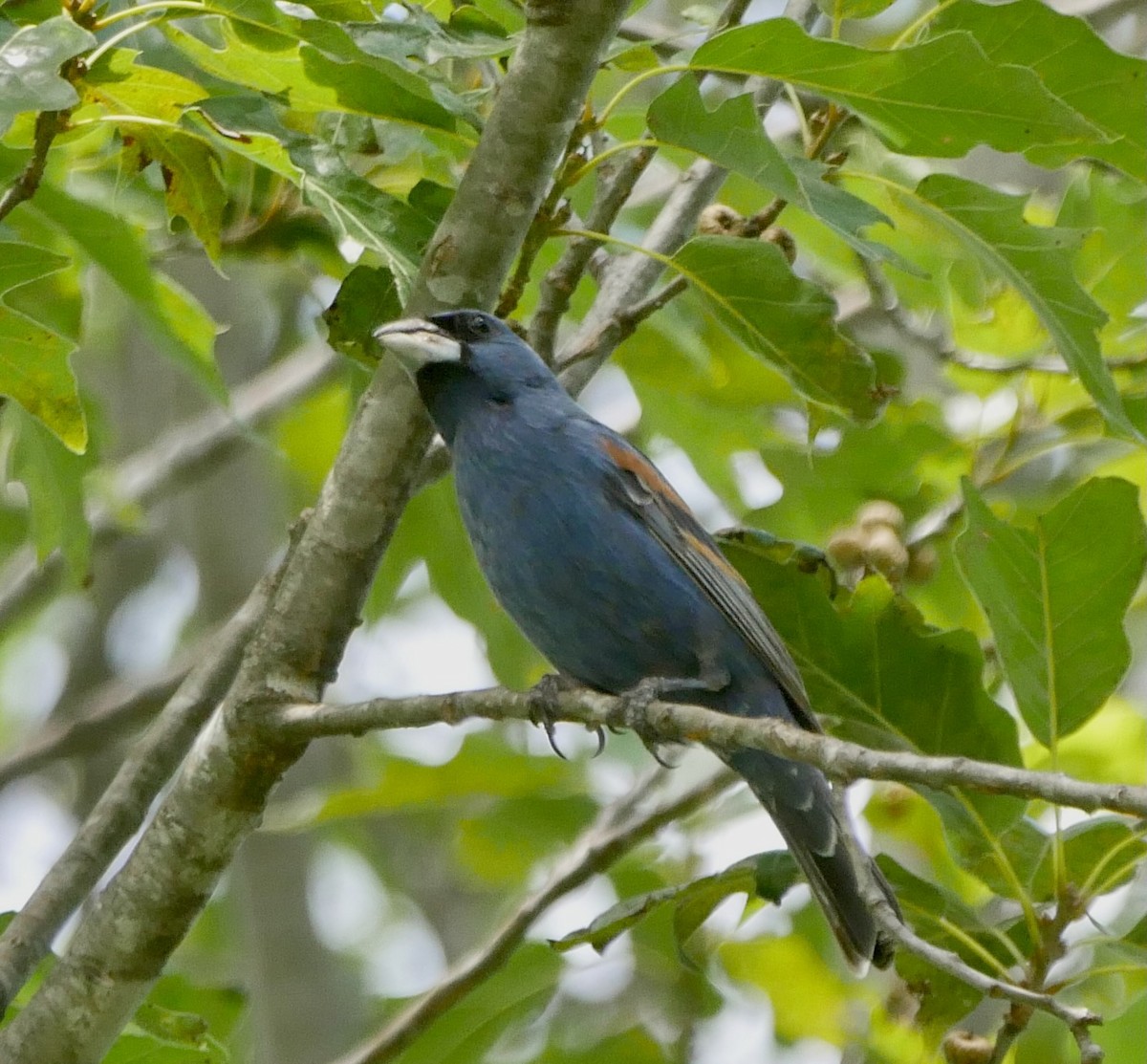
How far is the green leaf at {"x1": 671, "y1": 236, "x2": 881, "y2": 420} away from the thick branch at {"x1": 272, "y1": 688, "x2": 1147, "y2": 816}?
88 centimetres

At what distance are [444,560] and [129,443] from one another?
4756 mm

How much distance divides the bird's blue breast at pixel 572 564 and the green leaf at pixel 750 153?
1.11m

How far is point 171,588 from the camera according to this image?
1080cm

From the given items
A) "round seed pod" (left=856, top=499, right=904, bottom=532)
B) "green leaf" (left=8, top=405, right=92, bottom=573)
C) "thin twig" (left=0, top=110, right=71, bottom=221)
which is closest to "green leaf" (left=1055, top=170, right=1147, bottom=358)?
"round seed pod" (left=856, top=499, right=904, bottom=532)

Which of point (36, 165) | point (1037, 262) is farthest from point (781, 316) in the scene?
point (36, 165)

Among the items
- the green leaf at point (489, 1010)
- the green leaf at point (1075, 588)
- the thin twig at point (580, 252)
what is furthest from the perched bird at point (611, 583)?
the green leaf at point (489, 1010)

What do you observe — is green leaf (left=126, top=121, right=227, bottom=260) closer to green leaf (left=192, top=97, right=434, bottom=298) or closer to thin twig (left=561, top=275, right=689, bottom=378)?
green leaf (left=192, top=97, right=434, bottom=298)

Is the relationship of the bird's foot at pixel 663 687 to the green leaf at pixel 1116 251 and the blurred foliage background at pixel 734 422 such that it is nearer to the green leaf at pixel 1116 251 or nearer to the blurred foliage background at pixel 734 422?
the blurred foliage background at pixel 734 422

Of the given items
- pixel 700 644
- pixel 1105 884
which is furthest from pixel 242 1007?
pixel 1105 884

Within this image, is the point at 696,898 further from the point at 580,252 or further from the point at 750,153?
the point at 750,153

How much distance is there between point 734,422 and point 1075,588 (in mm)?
1740

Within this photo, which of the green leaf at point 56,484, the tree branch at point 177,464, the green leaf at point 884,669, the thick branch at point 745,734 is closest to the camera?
the thick branch at point 745,734

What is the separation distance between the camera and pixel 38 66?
298cm

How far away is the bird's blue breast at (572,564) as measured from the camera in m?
4.12
